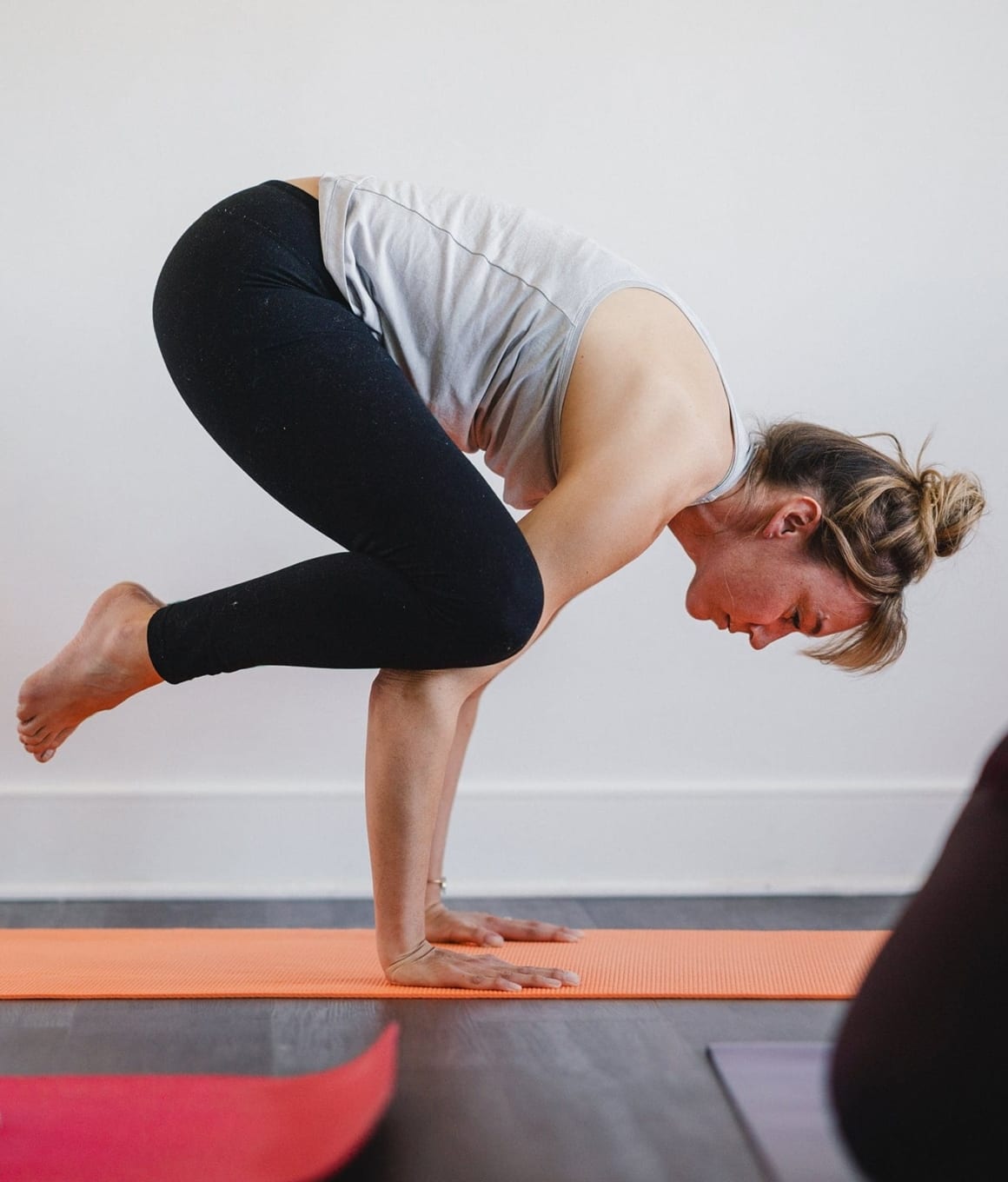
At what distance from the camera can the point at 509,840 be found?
88.3 inches

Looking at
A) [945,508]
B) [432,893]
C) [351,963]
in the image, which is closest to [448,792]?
[432,893]

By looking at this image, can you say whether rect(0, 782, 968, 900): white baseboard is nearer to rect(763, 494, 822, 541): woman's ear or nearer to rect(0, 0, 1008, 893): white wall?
rect(0, 0, 1008, 893): white wall

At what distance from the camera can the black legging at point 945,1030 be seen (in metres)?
0.69

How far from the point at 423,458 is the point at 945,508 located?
27.5 inches

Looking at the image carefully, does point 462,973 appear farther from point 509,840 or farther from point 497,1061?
point 509,840

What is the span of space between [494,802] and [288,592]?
1020 millimetres

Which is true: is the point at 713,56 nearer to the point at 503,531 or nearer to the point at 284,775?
the point at 503,531

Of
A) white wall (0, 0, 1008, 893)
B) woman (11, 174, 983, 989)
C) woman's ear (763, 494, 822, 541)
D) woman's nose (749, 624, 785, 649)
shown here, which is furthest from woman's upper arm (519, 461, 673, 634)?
white wall (0, 0, 1008, 893)

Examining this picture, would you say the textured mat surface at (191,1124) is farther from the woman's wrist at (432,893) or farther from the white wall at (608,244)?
A: the white wall at (608,244)

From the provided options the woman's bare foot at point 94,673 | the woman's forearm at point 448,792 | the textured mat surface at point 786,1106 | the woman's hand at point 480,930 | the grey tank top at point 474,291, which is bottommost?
the woman's hand at point 480,930

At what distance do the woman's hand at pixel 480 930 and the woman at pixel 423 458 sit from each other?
0.23 meters

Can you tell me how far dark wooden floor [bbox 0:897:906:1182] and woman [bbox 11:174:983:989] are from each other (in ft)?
0.46

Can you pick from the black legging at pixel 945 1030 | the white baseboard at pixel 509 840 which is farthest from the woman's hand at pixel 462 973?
the white baseboard at pixel 509 840

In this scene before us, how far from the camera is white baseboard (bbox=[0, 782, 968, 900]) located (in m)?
2.16
